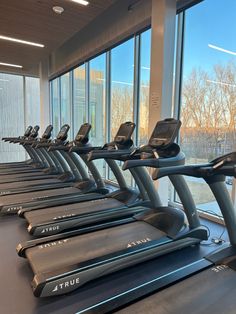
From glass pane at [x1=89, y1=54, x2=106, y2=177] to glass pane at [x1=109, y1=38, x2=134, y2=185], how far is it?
35 cm

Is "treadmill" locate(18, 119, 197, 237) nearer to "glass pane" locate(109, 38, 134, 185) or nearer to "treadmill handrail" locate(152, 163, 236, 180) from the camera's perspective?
"treadmill handrail" locate(152, 163, 236, 180)

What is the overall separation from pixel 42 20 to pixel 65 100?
10.7 feet

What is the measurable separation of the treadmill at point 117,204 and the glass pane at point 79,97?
335 centimetres

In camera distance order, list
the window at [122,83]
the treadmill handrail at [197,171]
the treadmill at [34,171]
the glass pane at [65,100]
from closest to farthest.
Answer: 1. the treadmill handrail at [197,171]
2. the window at [122,83]
3. the treadmill at [34,171]
4. the glass pane at [65,100]

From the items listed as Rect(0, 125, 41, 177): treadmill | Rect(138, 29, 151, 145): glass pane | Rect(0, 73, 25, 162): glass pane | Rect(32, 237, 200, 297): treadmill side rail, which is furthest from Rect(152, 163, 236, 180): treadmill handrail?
Rect(0, 73, 25, 162): glass pane

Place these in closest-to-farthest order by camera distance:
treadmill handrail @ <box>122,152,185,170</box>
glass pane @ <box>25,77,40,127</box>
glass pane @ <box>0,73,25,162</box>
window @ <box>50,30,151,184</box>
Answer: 1. treadmill handrail @ <box>122,152,185,170</box>
2. window @ <box>50,30,151,184</box>
3. glass pane @ <box>0,73,25,162</box>
4. glass pane @ <box>25,77,40,127</box>

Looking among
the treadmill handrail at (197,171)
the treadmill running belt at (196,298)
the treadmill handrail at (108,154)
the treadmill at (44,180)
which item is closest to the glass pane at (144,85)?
the treadmill handrail at (108,154)

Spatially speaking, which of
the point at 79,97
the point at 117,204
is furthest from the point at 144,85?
the point at 79,97

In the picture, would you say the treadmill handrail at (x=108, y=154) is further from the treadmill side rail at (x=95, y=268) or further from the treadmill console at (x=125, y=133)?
the treadmill side rail at (x=95, y=268)

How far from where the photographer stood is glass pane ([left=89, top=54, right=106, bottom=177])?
5.74 metres

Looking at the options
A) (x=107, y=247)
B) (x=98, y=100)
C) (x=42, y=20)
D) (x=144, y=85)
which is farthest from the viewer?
(x=98, y=100)

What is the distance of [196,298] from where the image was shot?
5.11 ft

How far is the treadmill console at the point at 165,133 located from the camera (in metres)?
2.48

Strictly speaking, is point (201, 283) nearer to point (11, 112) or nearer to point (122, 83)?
point (122, 83)
